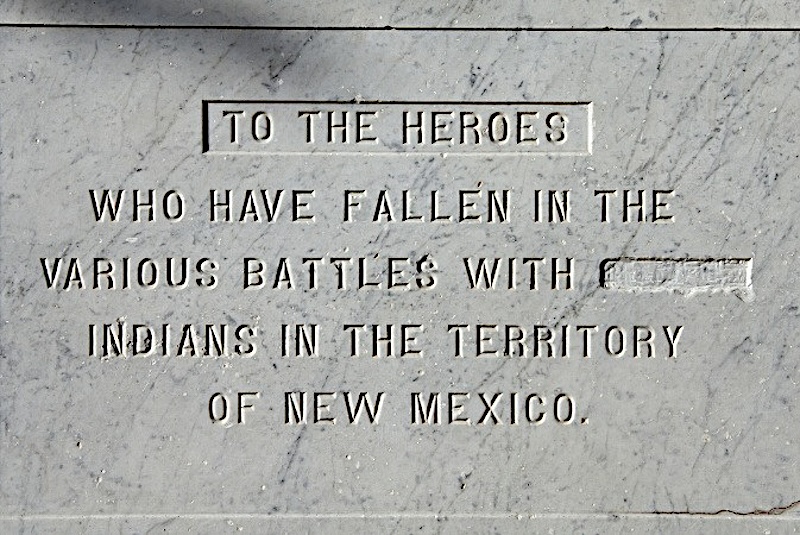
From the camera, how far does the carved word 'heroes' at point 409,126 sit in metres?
3.15

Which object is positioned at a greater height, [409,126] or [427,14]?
[427,14]

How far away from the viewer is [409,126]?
3.16m

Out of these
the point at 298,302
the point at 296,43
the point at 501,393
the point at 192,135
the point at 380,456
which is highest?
the point at 296,43

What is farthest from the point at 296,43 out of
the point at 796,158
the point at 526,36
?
the point at 796,158

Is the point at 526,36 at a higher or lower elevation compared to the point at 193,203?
higher

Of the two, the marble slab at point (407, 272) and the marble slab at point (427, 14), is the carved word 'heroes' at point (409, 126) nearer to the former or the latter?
the marble slab at point (407, 272)

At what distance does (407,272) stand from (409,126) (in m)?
0.47

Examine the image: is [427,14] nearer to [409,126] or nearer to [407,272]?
[409,126]

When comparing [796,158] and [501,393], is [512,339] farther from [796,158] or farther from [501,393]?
[796,158]

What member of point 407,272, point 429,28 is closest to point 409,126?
point 429,28

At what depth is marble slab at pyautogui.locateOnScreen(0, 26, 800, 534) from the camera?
10.3 feet

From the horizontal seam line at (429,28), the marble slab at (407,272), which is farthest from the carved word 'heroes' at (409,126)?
the horizontal seam line at (429,28)

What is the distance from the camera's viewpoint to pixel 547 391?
125 inches

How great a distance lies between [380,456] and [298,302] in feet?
1.86
